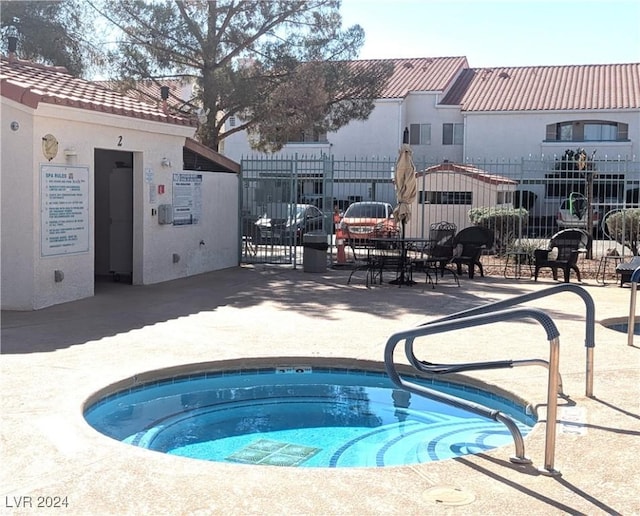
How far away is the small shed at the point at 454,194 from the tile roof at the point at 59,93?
1005 cm

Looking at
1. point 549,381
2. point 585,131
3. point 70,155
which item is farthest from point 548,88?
point 549,381

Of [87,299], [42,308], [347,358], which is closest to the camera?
[347,358]

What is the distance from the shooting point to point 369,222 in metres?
22.6

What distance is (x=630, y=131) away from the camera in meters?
35.3

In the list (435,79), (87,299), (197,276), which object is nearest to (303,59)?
(197,276)

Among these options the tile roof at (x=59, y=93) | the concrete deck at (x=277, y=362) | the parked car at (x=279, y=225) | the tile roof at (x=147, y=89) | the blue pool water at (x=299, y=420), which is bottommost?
the blue pool water at (x=299, y=420)

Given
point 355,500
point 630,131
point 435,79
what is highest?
point 435,79

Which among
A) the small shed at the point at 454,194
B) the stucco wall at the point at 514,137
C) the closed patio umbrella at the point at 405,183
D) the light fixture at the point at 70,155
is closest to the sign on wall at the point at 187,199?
the light fixture at the point at 70,155

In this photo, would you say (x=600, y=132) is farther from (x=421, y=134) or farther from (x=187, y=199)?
(x=187, y=199)

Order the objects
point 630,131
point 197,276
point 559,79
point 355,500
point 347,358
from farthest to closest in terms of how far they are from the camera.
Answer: point 559,79, point 630,131, point 197,276, point 347,358, point 355,500

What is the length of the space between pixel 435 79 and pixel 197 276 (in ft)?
86.6

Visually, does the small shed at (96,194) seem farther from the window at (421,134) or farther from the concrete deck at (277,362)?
the window at (421,134)

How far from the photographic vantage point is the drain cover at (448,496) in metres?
4.41

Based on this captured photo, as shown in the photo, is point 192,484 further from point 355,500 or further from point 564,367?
point 564,367
